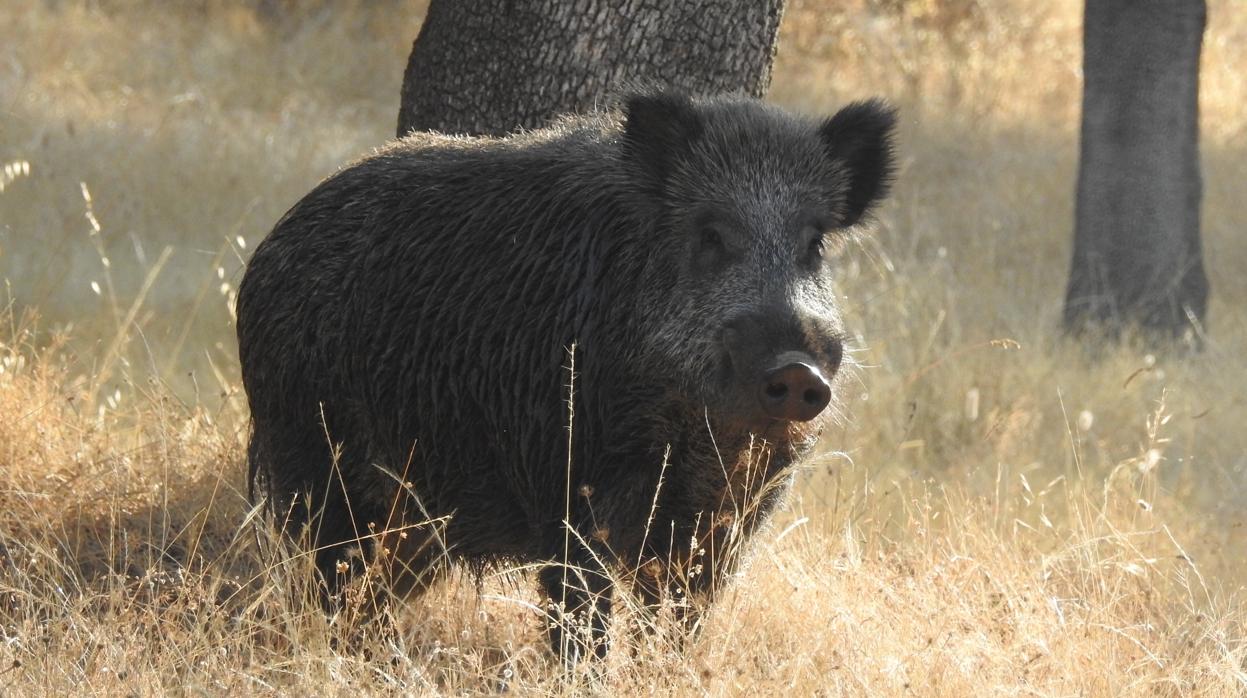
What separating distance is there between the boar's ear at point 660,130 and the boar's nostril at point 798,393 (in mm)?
766

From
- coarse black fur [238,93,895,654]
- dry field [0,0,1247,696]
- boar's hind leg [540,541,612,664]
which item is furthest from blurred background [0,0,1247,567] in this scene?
boar's hind leg [540,541,612,664]

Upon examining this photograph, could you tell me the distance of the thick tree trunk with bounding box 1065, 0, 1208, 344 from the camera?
9.01 m

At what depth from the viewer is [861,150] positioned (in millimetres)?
4090

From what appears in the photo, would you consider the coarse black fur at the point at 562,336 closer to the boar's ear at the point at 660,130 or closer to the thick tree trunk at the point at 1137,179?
the boar's ear at the point at 660,130

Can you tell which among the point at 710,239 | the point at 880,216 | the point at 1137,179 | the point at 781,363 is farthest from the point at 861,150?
the point at 880,216

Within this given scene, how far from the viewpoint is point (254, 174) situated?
10.6 meters

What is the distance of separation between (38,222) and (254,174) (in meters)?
1.96

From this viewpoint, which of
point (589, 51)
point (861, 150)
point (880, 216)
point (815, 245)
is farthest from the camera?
point (880, 216)

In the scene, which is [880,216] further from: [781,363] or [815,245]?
[781,363]

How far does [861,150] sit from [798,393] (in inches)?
40.7

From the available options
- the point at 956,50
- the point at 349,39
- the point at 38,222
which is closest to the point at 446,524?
the point at 38,222

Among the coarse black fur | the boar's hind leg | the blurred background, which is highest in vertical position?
the coarse black fur

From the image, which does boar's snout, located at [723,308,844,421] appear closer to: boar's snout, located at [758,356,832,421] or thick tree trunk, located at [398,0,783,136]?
boar's snout, located at [758,356,832,421]

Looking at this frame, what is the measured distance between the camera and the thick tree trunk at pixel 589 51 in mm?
5094
